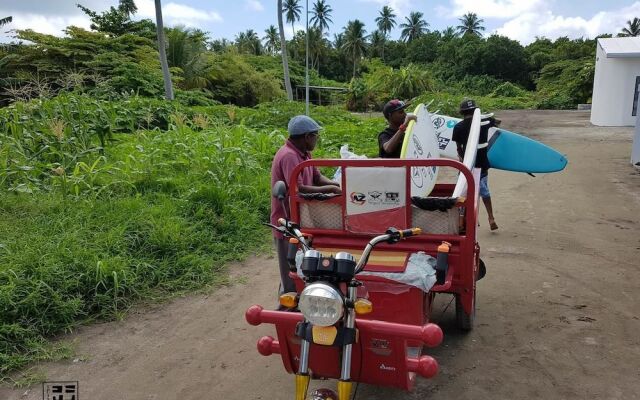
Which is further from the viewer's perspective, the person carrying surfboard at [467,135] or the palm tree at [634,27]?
the palm tree at [634,27]

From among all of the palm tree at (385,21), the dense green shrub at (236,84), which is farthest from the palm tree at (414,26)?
the dense green shrub at (236,84)

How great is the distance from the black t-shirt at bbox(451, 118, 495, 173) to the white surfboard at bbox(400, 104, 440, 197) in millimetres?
1011

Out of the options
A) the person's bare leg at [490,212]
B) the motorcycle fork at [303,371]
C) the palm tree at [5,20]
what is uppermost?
the palm tree at [5,20]

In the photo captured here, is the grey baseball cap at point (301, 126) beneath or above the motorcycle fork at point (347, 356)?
above

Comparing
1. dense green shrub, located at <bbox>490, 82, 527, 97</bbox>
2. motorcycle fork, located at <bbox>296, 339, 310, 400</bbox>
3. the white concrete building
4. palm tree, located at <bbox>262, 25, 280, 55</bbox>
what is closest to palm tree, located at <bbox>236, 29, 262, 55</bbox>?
palm tree, located at <bbox>262, 25, 280, 55</bbox>

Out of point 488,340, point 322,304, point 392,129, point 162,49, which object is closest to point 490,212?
point 392,129

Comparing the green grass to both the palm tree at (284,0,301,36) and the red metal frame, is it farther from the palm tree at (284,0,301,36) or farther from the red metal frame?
the palm tree at (284,0,301,36)

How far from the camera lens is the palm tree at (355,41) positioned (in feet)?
190

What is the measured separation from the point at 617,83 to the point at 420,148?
20.3 metres

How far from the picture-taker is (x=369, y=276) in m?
2.87

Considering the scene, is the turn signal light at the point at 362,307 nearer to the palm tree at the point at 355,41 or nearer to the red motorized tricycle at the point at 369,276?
the red motorized tricycle at the point at 369,276

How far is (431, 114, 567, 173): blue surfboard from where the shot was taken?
5246mm

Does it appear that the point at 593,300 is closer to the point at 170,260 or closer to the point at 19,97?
the point at 170,260

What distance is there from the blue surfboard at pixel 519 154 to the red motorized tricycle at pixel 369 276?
7.19 feet
